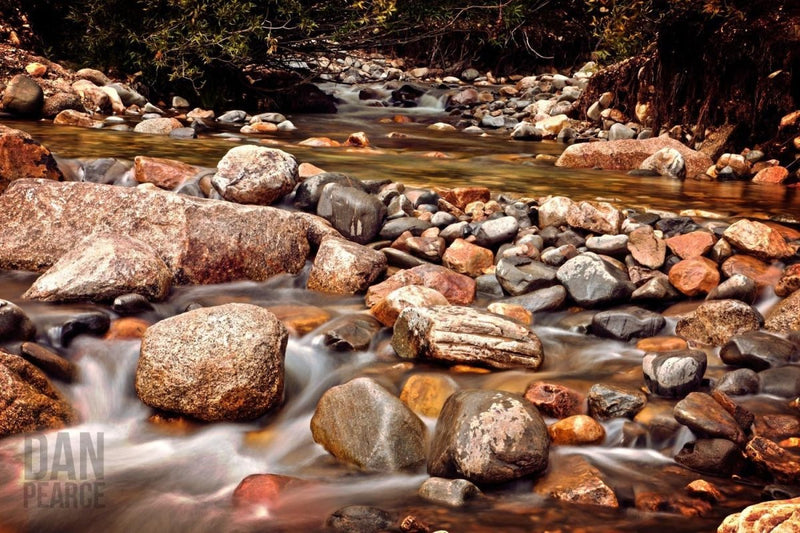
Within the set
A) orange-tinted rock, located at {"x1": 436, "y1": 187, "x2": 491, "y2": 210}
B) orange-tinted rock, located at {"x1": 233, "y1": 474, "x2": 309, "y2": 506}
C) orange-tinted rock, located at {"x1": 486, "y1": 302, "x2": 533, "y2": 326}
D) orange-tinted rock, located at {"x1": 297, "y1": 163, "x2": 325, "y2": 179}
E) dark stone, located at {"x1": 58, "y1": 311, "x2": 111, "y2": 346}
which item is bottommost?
orange-tinted rock, located at {"x1": 233, "y1": 474, "x2": 309, "y2": 506}

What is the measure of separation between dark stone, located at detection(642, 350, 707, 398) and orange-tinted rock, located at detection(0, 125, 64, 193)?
4.95 m

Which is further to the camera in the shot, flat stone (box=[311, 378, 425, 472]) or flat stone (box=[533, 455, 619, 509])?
flat stone (box=[311, 378, 425, 472])

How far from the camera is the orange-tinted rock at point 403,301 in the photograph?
4168mm

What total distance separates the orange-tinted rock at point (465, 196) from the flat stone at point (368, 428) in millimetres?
3219


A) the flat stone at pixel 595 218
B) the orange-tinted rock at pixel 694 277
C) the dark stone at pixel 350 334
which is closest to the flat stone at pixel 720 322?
the orange-tinted rock at pixel 694 277

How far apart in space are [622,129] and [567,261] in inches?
291

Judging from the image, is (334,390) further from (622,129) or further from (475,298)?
(622,129)

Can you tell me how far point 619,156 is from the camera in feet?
28.9

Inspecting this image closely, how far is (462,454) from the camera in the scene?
2943 millimetres

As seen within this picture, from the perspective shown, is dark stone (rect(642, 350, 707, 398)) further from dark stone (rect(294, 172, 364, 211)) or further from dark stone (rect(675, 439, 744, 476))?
dark stone (rect(294, 172, 364, 211))

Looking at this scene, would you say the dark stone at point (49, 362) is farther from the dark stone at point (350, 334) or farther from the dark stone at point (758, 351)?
the dark stone at point (758, 351)

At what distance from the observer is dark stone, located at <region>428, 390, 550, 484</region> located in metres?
2.90

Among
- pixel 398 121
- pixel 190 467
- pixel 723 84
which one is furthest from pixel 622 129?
pixel 190 467

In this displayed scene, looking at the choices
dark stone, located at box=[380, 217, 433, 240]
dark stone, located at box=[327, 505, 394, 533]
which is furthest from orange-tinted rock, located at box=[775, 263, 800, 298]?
dark stone, located at box=[327, 505, 394, 533]
